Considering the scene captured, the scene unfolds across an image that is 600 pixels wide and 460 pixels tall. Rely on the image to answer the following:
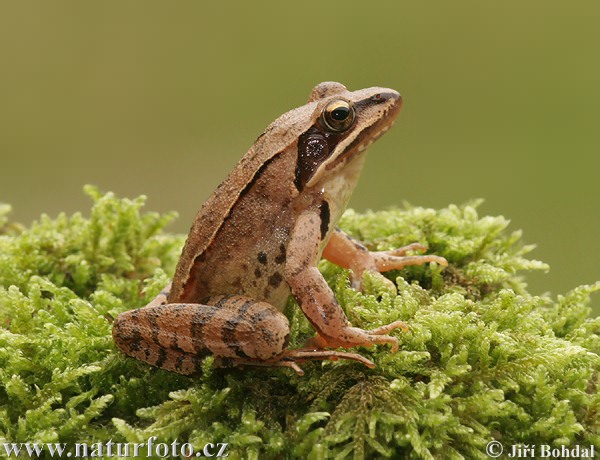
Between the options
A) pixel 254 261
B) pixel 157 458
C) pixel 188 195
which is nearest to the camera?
pixel 157 458

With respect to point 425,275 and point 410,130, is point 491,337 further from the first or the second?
point 410,130

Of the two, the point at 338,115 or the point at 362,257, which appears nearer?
the point at 338,115

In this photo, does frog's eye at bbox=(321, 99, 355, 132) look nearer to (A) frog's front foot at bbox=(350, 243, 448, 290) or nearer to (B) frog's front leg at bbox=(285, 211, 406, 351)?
(B) frog's front leg at bbox=(285, 211, 406, 351)

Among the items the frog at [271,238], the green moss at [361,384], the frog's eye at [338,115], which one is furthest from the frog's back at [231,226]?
the green moss at [361,384]

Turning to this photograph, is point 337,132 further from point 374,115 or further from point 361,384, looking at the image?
point 361,384

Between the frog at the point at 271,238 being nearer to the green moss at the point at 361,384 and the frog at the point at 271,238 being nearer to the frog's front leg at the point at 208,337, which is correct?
the frog's front leg at the point at 208,337

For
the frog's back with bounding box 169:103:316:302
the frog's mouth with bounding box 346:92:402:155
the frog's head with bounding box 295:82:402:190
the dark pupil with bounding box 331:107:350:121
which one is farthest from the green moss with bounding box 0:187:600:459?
the dark pupil with bounding box 331:107:350:121

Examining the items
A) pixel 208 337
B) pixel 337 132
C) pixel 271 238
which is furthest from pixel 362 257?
pixel 208 337

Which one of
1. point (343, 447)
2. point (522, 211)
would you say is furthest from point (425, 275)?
point (522, 211)
